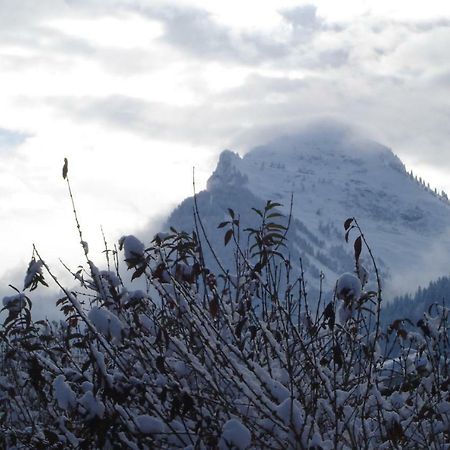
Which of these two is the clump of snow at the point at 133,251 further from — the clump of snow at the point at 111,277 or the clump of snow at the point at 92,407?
the clump of snow at the point at 92,407

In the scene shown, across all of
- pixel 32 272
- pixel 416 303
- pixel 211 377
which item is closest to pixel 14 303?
pixel 32 272

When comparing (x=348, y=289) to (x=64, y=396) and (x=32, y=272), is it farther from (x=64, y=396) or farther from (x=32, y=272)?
(x=32, y=272)

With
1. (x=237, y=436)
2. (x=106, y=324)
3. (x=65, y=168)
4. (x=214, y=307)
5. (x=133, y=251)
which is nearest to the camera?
(x=237, y=436)

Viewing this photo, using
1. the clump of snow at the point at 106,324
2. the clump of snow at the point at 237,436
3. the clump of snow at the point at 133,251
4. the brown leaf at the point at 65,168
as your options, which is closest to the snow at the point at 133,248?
the clump of snow at the point at 133,251

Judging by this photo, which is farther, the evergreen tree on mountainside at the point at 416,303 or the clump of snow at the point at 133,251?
the evergreen tree on mountainside at the point at 416,303

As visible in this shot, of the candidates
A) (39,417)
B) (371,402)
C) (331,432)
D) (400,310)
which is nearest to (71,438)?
(331,432)

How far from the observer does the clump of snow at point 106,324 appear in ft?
14.8

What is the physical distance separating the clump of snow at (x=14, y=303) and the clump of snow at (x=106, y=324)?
156 centimetres

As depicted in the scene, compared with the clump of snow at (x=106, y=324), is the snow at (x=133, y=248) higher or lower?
higher

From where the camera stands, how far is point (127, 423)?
15.6 ft

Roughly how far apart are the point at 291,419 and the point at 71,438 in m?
2.24

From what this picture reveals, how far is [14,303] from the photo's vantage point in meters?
5.88

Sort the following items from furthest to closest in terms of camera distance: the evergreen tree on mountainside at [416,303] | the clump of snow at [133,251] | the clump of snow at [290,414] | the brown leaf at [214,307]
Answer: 1. the evergreen tree on mountainside at [416,303]
2. the brown leaf at [214,307]
3. the clump of snow at [133,251]
4. the clump of snow at [290,414]

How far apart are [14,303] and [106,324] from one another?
5.56 feet
